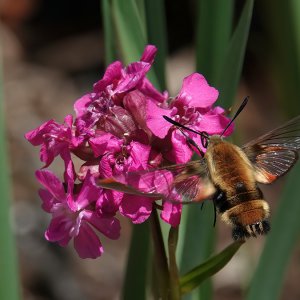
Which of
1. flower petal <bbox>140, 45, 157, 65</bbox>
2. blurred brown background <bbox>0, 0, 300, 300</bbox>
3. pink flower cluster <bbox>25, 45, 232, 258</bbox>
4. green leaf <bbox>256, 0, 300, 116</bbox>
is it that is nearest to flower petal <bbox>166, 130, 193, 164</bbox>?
pink flower cluster <bbox>25, 45, 232, 258</bbox>

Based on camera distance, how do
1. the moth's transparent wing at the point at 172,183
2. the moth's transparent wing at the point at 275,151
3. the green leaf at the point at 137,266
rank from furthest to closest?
the green leaf at the point at 137,266
the moth's transparent wing at the point at 275,151
the moth's transparent wing at the point at 172,183

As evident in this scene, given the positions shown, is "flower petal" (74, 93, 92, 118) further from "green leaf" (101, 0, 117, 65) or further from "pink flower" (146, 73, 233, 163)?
"green leaf" (101, 0, 117, 65)

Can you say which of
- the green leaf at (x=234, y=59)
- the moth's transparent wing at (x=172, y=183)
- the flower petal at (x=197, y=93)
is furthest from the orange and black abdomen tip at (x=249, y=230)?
the green leaf at (x=234, y=59)

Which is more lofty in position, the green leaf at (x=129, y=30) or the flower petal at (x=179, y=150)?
the green leaf at (x=129, y=30)

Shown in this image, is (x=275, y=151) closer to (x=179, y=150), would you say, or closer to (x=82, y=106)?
(x=179, y=150)

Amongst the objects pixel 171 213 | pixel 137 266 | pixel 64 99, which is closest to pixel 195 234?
pixel 137 266

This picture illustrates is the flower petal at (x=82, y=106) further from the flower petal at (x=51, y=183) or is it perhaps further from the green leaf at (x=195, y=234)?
the green leaf at (x=195, y=234)

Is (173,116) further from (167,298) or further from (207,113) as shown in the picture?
(167,298)
